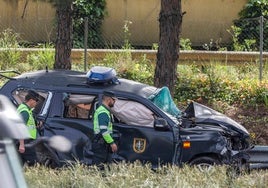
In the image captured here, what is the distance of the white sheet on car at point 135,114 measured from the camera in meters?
8.36

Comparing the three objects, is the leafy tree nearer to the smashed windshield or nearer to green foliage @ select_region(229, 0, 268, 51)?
the smashed windshield

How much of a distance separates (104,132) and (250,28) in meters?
10.5

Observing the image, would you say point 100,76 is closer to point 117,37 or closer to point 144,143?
point 144,143

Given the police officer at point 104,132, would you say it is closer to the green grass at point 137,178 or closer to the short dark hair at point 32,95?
the short dark hair at point 32,95

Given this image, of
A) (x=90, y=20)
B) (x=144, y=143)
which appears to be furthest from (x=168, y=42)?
(x=90, y=20)

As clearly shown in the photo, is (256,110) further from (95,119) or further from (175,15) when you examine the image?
(95,119)

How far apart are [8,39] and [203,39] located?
21.3 feet

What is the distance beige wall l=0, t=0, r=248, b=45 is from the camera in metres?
19.7

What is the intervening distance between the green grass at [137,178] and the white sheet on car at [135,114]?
2.15 metres

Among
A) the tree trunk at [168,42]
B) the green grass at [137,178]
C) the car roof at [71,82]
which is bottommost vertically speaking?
the green grass at [137,178]

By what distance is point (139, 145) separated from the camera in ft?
27.1

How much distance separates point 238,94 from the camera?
13203 millimetres

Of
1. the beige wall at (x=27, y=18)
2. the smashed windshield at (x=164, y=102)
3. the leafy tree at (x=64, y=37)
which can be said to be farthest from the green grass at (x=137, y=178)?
the beige wall at (x=27, y=18)

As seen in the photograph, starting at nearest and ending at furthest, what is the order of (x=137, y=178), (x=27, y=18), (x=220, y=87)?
(x=137, y=178), (x=220, y=87), (x=27, y=18)
